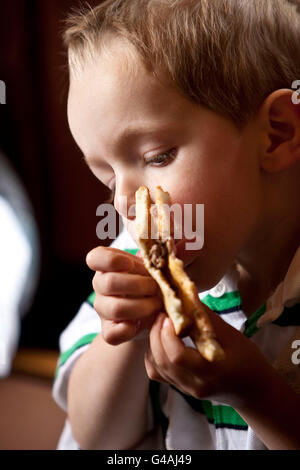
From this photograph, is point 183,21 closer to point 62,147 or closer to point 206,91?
point 206,91

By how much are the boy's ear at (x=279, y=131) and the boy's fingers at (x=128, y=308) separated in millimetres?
194

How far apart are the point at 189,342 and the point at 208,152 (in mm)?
260

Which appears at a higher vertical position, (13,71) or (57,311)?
(13,71)

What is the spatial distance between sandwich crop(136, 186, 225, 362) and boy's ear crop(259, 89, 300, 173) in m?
0.15

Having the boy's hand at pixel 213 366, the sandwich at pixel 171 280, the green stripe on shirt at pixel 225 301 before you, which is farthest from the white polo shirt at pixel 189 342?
the sandwich at pixel 171 280

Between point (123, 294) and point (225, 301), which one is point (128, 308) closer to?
point (123, 294)

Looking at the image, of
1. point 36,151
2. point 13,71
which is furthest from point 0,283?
point 13,71

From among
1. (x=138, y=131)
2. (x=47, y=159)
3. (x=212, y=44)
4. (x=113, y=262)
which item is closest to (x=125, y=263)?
(x=113, y=262)

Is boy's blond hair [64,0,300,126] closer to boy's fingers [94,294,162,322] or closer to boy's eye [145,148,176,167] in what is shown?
boy's eye [145,148,176,167]

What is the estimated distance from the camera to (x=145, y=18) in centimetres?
47

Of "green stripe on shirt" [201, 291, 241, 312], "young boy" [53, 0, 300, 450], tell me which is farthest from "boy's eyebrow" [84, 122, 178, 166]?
"green stripe on shirt" [201, 291, 241, 312]

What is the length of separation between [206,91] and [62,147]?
0.54 meters

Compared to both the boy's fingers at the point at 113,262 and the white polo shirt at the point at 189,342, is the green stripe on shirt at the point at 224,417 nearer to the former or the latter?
the white polo shirt at the point at 189,342

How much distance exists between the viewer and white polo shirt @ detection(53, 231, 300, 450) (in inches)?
20.6
